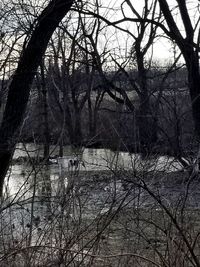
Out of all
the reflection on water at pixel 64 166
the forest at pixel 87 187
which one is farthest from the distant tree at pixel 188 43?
the reflection on water at pixel 64 166

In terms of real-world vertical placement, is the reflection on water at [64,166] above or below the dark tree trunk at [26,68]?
below

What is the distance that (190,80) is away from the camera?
41.8ft

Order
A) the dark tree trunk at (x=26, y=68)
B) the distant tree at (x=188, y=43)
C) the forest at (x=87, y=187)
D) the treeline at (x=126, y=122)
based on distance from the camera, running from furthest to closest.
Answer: the distant tree at (x=188, y=43), the dark tree trunk at (x=26, y=68), the treeline at (x=126, y=122), the forest at (x=87, y=187)

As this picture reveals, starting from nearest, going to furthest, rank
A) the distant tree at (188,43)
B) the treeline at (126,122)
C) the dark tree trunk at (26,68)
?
the treeline at (126,122) < the dark tree trunk at (26,68) < the distant tree at (188,43)

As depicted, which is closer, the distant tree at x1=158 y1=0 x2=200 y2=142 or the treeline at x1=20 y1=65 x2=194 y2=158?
the treeline at x1=20 y1=65 x2=194 y2=158

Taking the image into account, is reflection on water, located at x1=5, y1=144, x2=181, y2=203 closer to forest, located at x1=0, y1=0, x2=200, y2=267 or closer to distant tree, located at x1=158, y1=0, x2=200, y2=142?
forest, located at x1=0, y1=0, x2=200, y2=267

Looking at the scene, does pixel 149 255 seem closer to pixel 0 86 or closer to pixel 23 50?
pixel 23 50

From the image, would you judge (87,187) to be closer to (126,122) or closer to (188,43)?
(126,122)

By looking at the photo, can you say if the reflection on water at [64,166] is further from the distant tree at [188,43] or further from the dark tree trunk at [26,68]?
the distant tree at [188,43]

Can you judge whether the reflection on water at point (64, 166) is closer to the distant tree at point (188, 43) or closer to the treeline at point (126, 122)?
the treeline at point (126, 122)

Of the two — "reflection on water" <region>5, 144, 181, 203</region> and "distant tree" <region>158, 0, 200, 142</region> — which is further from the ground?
"distant tree" <region>158, 0, 200, 142</region>

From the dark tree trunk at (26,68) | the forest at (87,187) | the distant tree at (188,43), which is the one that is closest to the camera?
the forest at (87,187)

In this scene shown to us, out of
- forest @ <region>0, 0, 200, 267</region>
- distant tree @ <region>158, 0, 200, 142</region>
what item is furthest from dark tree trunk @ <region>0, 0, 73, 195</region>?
distant tree @ <region>158, 0, 200, 142</region>

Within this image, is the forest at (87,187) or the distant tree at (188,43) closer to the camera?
the forest at (87,187)
